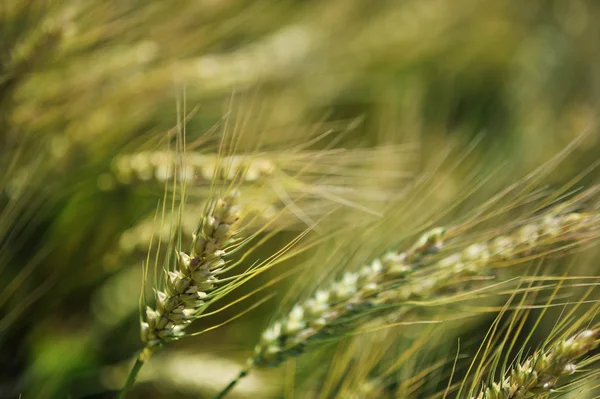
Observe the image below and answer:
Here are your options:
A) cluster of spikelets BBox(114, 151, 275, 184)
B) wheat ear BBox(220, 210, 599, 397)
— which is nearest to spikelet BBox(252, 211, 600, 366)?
wheat ear BBox(220, 210, 599, 397)

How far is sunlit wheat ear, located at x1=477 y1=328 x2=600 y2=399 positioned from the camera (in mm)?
364

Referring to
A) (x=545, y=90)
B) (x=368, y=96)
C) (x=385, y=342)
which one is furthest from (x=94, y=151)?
(x=545, y=90)

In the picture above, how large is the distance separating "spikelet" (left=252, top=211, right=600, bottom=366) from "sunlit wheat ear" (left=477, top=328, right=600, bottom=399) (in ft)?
0.23

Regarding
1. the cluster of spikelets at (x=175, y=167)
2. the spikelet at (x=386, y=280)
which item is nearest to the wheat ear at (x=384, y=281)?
the spikelet at (x=386, y=280)

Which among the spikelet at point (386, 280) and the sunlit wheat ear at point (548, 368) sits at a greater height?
the spikelet at point (386, 280)

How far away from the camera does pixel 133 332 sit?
642 millimetres

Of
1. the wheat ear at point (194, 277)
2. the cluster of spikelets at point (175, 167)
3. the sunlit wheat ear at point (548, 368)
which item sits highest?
the cluster of spikelets at point (175, 167)

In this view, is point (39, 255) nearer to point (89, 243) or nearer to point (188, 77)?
point (89, 243)

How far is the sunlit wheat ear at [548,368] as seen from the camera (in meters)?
0.36

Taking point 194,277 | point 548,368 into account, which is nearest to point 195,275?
point 194,277

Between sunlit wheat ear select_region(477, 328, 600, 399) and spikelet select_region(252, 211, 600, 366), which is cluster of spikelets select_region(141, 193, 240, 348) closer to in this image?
spikelet select_region(252, 211, 600, 366)

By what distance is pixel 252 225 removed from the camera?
0.57 meters

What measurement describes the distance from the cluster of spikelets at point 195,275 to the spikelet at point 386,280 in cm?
7

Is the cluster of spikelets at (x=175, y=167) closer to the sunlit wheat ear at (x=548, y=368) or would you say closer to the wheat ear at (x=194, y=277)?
the wheat ear at (x=194, y=277)
